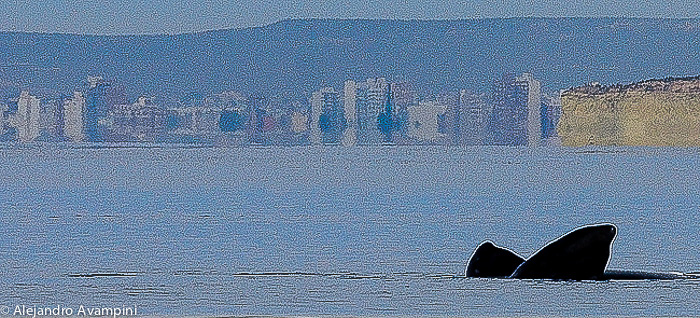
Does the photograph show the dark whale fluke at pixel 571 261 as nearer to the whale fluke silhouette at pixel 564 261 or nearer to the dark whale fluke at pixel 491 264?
the whale fluke silhouette at pixel 564 261

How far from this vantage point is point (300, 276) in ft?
55.7

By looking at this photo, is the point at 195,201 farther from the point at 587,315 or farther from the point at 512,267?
the point at 587,315

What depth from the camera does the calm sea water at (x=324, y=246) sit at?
13.1 meters

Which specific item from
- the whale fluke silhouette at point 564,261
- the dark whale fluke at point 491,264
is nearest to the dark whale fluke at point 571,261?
the whale fluke silhouette at point 564,261

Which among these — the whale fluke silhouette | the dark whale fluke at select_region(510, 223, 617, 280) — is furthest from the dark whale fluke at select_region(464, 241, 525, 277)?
the dark whale fluke at select_region(510, 223, 617, 280)

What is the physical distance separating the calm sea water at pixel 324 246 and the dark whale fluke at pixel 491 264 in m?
0.24

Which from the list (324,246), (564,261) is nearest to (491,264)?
(564,261)

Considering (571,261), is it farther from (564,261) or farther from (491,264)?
(491,264)

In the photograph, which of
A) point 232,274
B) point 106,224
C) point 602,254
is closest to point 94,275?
point 232,274

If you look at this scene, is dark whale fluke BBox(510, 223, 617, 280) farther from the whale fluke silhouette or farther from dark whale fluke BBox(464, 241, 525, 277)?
dark whale fluke BBox(464, 241, 525, 277)

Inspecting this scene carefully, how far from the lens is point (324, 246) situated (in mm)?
23266

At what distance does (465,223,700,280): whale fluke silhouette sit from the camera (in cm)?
1383

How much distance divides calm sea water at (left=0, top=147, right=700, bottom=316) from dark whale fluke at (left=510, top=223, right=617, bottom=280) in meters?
0.23

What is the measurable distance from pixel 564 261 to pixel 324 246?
30.6 feet
